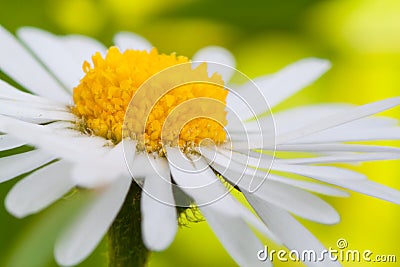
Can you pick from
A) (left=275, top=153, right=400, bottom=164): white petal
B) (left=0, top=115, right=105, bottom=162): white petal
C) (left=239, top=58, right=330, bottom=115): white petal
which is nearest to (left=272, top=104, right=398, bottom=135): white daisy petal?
(left=239, top=58, right=330, bottom=115): white petal

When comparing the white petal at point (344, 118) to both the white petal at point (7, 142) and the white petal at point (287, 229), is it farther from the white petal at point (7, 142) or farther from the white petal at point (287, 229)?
the white petal at point (7, 142)

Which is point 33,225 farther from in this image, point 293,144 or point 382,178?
point 382,178

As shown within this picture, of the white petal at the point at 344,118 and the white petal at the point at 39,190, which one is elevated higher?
the white petal at the point at 344,118

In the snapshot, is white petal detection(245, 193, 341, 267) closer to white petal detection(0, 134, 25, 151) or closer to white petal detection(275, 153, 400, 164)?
white petal detection(275, 153, 400, 164)

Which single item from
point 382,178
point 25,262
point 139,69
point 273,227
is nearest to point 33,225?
point 25,262

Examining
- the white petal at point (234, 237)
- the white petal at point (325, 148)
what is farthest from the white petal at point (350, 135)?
the white petal at point (234, 237)
